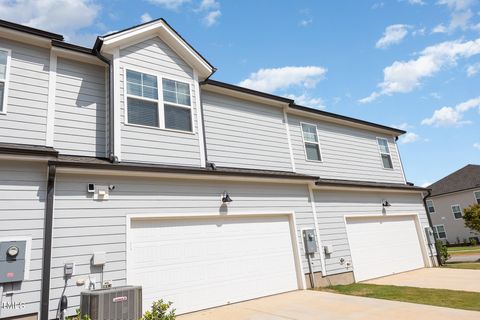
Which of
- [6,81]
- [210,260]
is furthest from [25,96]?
[210,260]

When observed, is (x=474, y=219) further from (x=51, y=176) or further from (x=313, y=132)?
(x=51, y=176)

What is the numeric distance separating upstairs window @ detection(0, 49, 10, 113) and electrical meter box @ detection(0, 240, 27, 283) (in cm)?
265

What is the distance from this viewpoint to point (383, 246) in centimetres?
1132

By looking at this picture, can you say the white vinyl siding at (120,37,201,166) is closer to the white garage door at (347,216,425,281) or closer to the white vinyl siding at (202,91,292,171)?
the white vinyl siding at (202,91,292,171)

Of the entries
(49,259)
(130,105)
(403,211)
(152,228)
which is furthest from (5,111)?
(403,211)

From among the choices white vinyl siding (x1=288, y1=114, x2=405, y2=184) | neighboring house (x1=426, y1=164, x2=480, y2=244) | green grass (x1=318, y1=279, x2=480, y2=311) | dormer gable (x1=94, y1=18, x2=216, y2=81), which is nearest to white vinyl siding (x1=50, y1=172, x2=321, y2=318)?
dormer gable (x1=94, y1=18, x2=216, y2=81)

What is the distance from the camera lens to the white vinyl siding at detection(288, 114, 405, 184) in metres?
10.9

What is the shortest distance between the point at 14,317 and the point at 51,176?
227cm

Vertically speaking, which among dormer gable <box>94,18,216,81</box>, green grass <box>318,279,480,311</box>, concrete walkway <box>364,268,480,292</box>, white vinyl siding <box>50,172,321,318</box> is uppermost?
dormer gable <box>94,18,216,81</box>

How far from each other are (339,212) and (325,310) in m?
4.71

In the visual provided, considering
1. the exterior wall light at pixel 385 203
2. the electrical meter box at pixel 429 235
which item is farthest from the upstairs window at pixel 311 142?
the electrical meter box at pixel 429 235

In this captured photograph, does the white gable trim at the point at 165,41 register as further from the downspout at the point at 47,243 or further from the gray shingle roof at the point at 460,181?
the gray shingle roof at the point at 460,181

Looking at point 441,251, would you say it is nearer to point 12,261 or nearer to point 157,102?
point 157,102

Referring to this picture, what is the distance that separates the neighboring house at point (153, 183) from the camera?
17.8 ft
